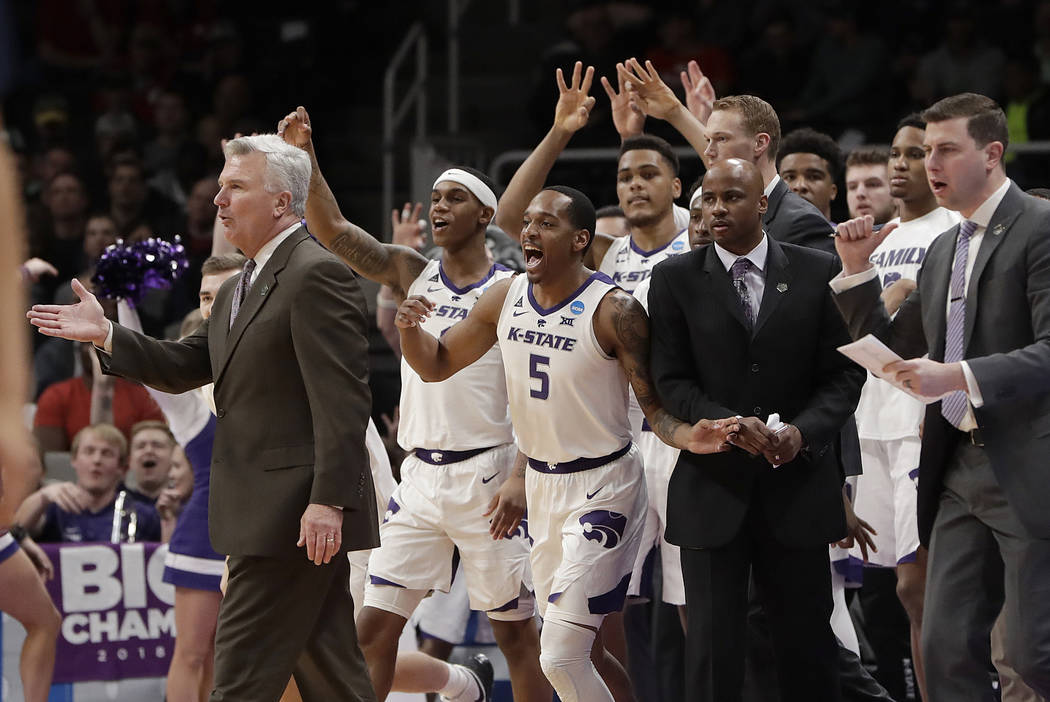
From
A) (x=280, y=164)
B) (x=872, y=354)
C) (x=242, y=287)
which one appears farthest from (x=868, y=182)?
(x=242, y=287)

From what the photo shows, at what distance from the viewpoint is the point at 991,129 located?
4973 millimetres

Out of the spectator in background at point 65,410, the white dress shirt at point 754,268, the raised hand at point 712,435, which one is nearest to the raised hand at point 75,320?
the raised hand at point 712,435

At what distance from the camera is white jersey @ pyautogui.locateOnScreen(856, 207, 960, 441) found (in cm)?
673

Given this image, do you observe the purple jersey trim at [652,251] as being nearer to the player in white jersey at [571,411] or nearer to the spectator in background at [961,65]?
the player in white jersey at [571,411]

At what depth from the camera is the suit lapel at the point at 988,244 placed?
15.9 feet

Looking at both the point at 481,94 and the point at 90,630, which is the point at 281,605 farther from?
the point at 481,94

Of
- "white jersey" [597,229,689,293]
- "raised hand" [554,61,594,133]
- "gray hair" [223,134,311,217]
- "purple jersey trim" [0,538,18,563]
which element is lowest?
"purple jersey trim" [0,538,18,563]

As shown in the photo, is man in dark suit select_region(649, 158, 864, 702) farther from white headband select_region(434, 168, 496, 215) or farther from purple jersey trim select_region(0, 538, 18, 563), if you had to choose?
purple jersey trim select_region(0, 538, 18, 563)

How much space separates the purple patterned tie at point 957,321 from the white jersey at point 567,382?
1.23 metres

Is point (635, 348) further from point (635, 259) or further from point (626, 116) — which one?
point (626, 116)

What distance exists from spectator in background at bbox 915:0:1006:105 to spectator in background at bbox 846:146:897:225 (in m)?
3.84

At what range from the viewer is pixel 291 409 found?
4.82m

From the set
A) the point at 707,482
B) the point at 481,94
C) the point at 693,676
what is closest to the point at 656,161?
the point at 707,482

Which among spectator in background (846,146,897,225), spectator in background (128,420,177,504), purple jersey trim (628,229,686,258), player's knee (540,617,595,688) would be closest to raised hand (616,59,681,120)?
purple jersey trim (628,229,686,258)
